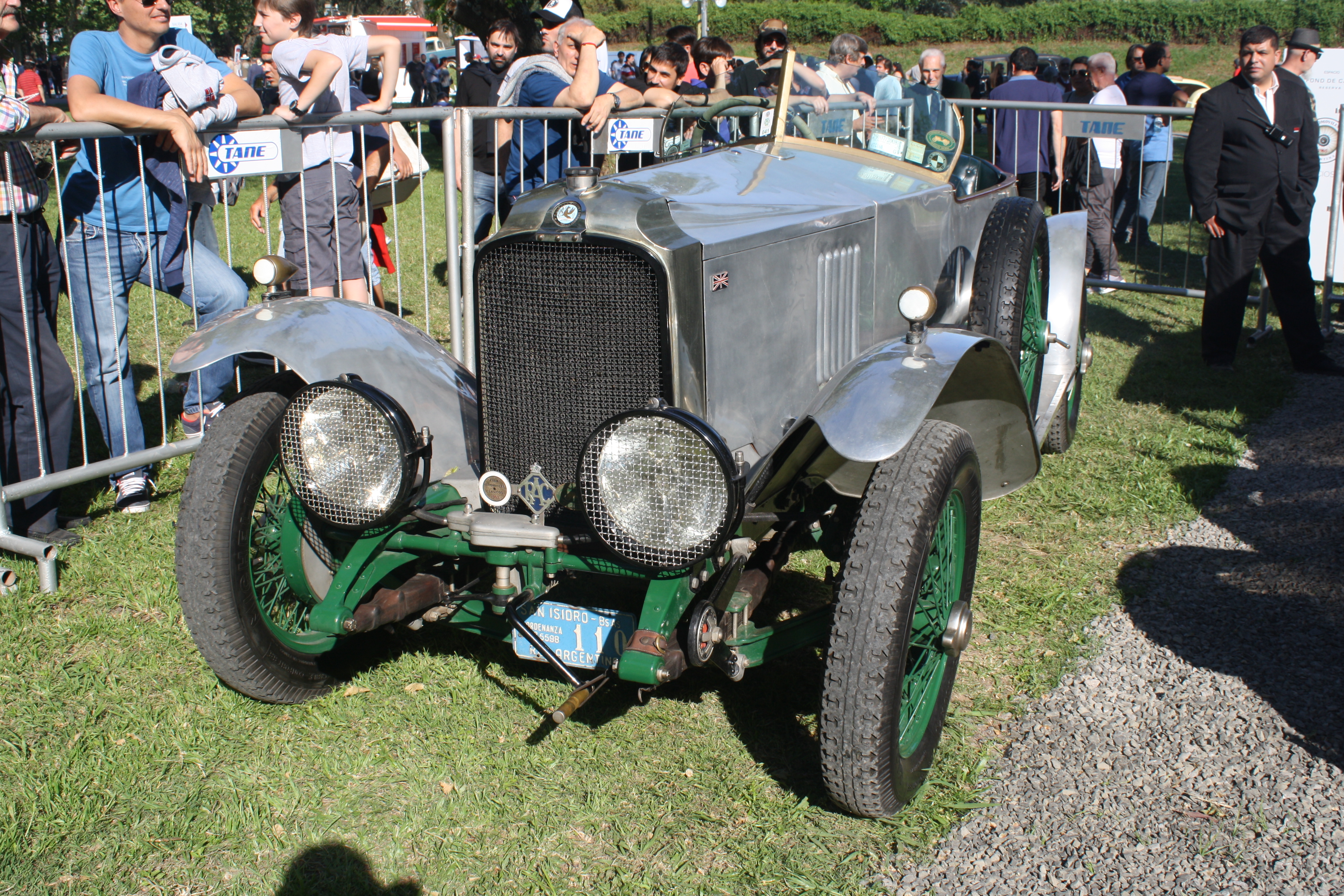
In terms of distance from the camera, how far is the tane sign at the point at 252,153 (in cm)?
442

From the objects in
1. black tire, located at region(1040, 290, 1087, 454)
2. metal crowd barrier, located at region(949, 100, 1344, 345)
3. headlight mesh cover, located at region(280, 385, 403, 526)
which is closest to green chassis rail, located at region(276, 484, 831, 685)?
headlight mesh cover, located at region(280, 385, 403, 526)

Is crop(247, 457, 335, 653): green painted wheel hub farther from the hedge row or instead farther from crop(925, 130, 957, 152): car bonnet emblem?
the hedge row

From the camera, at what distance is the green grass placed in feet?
8.43

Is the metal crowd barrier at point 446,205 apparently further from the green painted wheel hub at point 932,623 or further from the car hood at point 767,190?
the green painted wheel hub at point 932,623

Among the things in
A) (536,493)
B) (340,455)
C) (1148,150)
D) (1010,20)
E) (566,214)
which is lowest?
(536,493)

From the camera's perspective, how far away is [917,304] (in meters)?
2.71

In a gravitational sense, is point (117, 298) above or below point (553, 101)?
below

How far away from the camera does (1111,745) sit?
3.04 meters

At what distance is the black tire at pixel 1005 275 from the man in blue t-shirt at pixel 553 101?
2.90m

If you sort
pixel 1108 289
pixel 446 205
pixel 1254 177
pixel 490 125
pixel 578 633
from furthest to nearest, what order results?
pixel 1108 289 → pixel 490 125 → pixel 1254 177 → pixel 446 205 → pixel 578 633

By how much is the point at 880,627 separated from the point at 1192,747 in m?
1.27

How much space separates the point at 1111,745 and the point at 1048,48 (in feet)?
158

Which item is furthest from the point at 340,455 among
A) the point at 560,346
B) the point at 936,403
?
the point at 936,403

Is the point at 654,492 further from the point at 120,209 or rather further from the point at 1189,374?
the point at 1189,374
